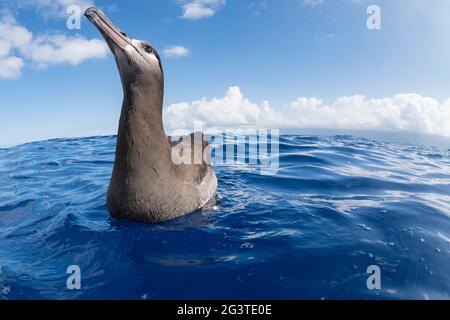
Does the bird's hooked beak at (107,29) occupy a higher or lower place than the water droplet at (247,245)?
higher

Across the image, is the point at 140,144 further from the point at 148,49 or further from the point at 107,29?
the point at 107,29

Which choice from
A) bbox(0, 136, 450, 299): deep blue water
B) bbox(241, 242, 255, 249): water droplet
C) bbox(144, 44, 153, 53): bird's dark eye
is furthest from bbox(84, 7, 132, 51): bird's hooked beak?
bbox(241, 242, 255, 249): water droplet

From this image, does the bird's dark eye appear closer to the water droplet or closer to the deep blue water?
the deep blue water

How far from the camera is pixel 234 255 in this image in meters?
5.64

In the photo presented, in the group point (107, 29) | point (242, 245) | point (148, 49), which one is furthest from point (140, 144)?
point (242, 245)

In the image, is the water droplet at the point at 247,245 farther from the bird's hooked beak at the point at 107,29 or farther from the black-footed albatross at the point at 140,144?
the bird's hooked beak at the point at 107,29

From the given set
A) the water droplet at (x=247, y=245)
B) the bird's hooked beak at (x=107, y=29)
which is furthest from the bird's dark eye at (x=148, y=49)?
the water droplet at (x=247, y=245)

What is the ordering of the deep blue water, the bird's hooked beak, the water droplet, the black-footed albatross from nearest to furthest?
the deep blue water → the bird's hooked beak → the black-footed albatross → the water droplet

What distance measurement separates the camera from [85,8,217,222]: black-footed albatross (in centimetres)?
577

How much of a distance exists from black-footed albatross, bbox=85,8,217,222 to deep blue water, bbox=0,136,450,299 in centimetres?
40

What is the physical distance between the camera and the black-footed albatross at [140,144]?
18.9 ft

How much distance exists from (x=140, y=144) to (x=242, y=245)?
2.40 metres

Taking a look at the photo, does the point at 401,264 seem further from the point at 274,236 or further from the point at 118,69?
the point at 118,69
